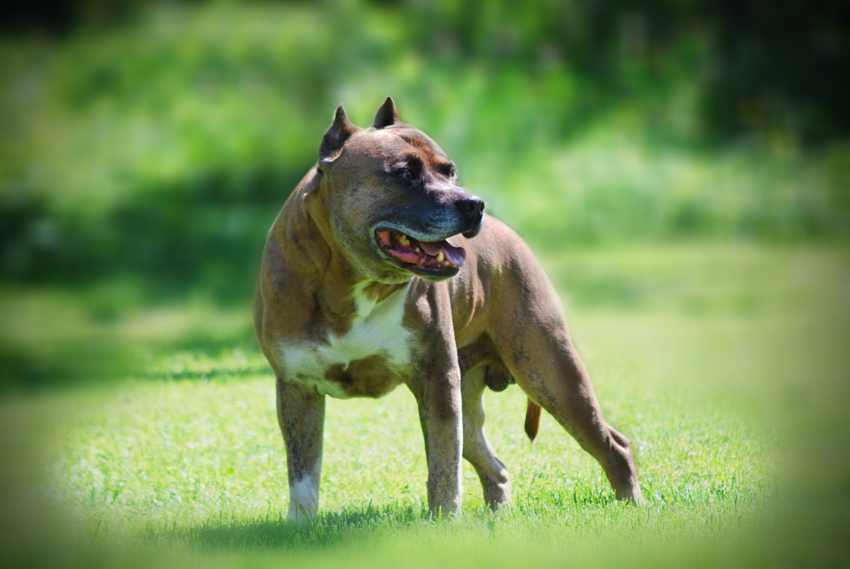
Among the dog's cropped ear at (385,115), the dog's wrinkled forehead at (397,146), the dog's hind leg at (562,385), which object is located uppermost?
the dog's cropped ear at (385,115)

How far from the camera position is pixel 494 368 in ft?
17.2

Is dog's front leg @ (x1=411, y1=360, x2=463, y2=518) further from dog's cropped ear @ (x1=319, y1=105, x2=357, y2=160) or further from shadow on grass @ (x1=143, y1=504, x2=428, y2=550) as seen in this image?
dog's cropped ear @ (x1=319, y1=105, x2=357, y2=160)

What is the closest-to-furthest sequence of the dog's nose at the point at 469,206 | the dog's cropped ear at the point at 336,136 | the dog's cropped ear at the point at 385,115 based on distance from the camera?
the dog's nose at the point at 469,206, the dog's cropped ear at the point at 336,136, the dog's cropped ear at the point at 385,115

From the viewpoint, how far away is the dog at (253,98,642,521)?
397 cm

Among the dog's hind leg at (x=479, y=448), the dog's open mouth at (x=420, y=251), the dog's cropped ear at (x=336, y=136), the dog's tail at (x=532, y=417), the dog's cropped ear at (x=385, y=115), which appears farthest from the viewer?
the dog's tail at (x=532, y=417)

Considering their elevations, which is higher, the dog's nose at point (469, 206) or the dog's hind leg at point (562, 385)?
the dog's nose at point (469, 206)

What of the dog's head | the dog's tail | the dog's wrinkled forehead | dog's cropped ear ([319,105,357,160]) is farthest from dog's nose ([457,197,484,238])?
the dog's tail

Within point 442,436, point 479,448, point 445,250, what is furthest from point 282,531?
point 445,250

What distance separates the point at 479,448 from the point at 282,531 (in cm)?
157

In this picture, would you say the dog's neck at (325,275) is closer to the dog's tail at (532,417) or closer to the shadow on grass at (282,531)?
the shadow on grass at (282,531)

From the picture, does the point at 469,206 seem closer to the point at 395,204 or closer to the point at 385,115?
the point at 395,204

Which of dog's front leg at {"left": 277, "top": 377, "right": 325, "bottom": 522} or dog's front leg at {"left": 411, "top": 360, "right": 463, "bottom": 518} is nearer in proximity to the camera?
dog's front leg at {"left": 411, "top": 360, "right": 463, "bottom": 518}

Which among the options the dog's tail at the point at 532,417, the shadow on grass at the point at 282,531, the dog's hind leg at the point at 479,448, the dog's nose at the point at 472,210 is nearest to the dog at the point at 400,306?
the dog's nose at the point at 472,210

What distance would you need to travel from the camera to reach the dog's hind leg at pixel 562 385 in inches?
196
